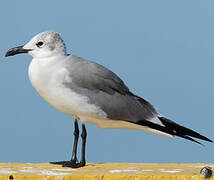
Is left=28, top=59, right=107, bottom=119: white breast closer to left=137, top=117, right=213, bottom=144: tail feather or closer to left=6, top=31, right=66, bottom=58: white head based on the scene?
left=6, top=31, right=66, bottom=58: white head

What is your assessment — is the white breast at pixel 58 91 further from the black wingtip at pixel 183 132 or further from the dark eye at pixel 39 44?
the black wingtip at pixel 183 132

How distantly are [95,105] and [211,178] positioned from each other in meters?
0.93

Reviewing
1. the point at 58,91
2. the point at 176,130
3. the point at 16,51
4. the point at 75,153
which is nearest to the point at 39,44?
the point at 16,51

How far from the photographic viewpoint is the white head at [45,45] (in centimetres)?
428

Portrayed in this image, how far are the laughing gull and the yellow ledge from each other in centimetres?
19

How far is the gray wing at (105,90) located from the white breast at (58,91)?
4 centimetres

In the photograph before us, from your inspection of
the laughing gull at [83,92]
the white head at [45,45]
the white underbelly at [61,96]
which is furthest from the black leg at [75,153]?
the white head at [45,45]

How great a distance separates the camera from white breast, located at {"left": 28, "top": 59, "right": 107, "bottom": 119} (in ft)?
13.7

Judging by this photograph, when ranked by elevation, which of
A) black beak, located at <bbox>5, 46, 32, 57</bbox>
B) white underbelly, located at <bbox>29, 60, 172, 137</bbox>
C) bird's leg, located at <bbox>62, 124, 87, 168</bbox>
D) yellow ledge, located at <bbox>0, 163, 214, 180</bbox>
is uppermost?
black beak, located at <bbox>5, 46, 32, 57</bbox>

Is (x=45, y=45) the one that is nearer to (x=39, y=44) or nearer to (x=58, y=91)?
(x=39, y=44)

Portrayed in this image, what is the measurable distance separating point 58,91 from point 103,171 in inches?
24.5

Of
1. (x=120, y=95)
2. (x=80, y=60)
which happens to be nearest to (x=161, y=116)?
(x=120, y=95)

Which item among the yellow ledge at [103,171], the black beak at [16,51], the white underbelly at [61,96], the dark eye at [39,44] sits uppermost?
the dark eye at [39,44]

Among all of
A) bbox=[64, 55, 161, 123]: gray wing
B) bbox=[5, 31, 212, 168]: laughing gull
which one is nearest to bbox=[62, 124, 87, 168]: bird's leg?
bbox=[5, 31, 212, 168]: laughing gull
